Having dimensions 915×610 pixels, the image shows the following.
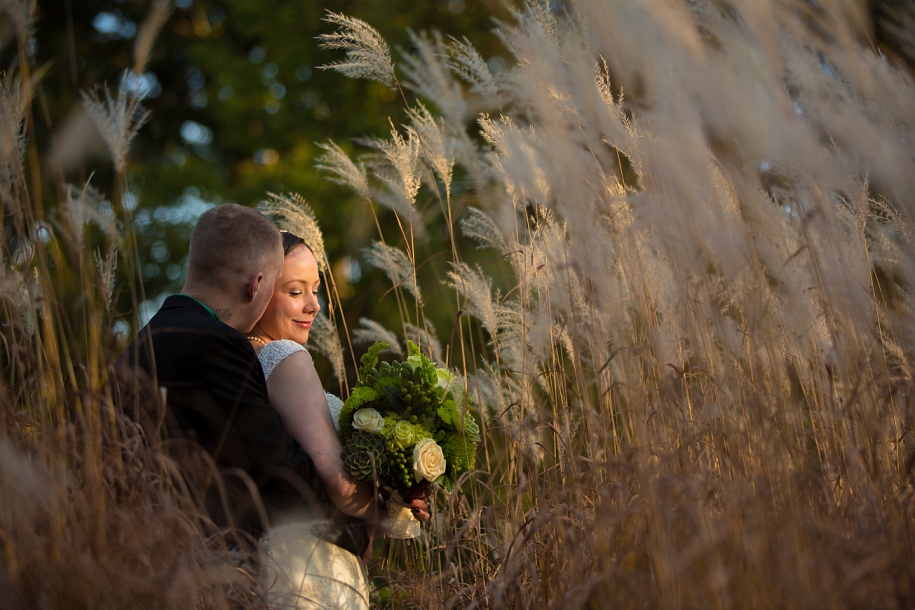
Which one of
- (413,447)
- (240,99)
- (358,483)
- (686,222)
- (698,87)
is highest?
(698,87)

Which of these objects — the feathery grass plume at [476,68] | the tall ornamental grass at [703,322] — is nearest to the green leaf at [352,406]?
the tall ornamental grass at [703,322]

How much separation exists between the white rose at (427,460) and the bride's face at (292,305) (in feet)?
2.66

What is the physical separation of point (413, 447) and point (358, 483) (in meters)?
0.20

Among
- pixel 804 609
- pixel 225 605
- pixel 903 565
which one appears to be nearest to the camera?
pixel 804 609

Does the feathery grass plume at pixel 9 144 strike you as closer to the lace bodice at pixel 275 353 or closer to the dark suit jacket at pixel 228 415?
the dark suit jacket at pixel 228 415

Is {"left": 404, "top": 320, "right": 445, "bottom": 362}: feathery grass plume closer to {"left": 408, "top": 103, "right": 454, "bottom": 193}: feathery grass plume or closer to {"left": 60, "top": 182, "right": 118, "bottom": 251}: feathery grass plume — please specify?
{"left": 408, "top": 103, "right": 454, "bottom": 193}: feathery grass plume

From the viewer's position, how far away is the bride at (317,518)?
192cm

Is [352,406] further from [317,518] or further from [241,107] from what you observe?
[241,107]

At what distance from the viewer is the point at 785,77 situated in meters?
2.37

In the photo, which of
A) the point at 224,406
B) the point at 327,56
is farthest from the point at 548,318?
the point at 327,56

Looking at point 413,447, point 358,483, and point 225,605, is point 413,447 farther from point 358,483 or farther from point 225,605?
point 225,605

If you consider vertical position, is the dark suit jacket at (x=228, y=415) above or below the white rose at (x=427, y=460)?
below

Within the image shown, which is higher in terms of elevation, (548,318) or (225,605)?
(548,318)

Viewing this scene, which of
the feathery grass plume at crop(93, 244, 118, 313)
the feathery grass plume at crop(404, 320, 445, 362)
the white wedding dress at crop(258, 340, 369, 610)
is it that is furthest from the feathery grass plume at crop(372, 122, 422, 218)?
the white wedding dress at crop(258, 340, 369, 610)
